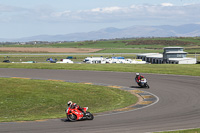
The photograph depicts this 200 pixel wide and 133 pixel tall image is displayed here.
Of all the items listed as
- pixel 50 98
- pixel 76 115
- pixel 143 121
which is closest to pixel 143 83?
pixel 50 98

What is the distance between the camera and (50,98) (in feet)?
98.4

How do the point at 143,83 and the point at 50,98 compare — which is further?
the point at 143,83

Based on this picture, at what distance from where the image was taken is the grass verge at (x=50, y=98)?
25.2 meters

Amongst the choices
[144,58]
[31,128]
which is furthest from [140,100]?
[144,58]

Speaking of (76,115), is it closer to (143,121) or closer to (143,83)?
(143,121)

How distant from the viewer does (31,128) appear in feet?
61.2

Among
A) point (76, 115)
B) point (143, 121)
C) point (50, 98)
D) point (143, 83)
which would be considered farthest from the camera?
point (143, 83)

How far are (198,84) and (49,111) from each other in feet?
63.7

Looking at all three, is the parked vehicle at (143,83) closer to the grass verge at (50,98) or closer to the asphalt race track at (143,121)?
the grass verge at (50,98)

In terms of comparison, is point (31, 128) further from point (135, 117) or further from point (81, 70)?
point (81, 70)

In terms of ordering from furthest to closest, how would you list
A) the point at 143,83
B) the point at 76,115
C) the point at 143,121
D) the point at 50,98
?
1. the point at 143,83
2. the point at 50,98
3. the point at 76,115
4. the point at 143,121

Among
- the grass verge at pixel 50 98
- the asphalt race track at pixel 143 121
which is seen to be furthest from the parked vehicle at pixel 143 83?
the asphalt race track at pixel 143 121

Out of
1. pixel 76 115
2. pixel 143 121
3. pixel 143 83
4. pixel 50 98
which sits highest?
pixel 143 83

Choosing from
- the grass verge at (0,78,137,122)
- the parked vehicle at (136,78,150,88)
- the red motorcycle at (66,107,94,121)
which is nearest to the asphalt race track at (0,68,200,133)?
the red motorcycle at (66,107,94,121)
